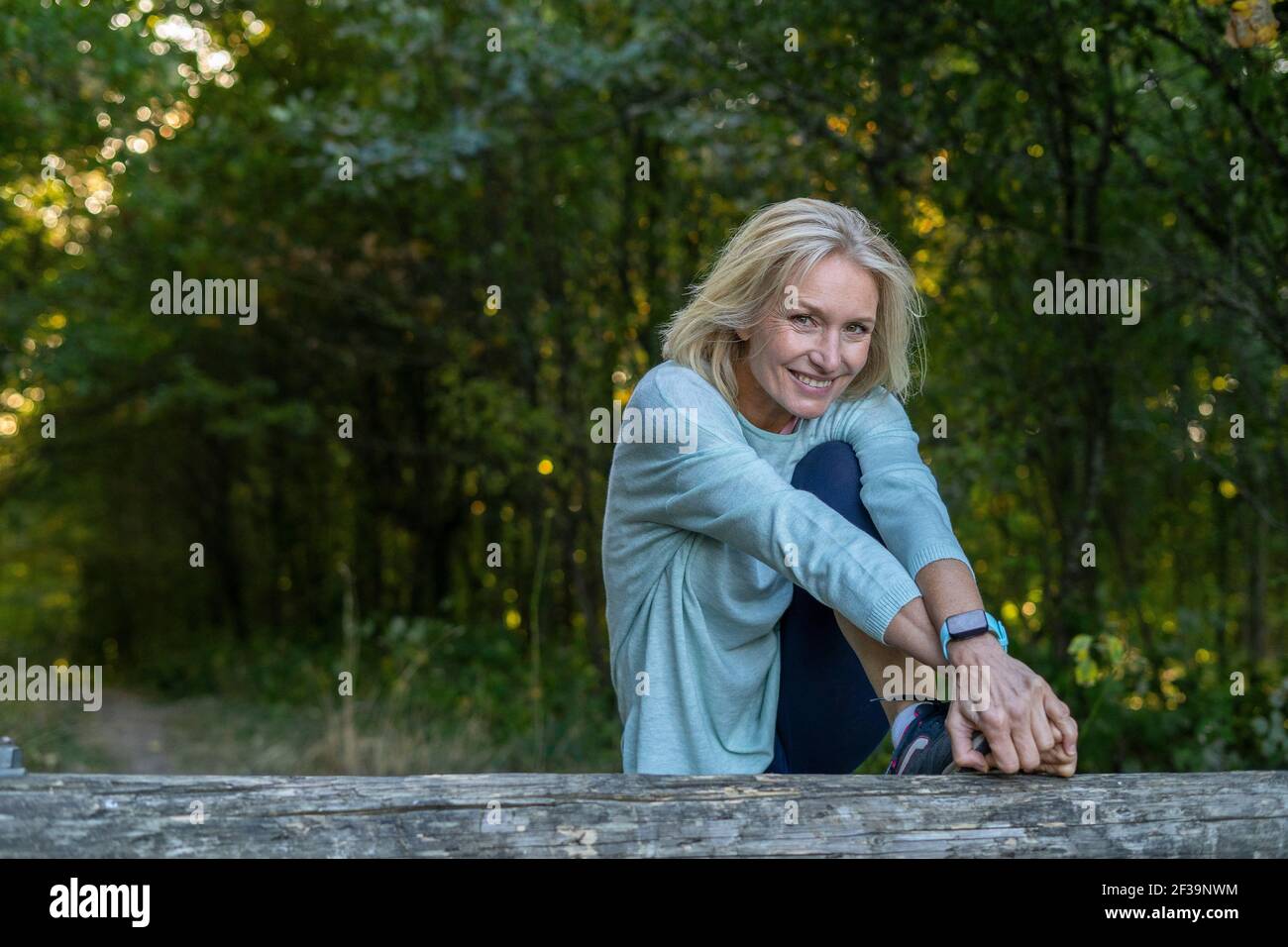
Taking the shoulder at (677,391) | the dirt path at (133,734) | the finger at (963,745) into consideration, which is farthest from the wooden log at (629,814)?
the dirt path at (133,734)

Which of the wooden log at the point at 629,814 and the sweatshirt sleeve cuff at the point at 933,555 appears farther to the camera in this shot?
the sweatshirt sleeve cuff at the point at 933,555

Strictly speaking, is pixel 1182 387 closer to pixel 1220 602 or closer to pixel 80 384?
pixel 1220 602

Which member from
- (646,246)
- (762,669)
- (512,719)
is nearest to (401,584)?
(512,719)

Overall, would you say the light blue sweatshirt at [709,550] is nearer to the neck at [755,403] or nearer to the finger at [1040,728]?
the neck at [755,403]

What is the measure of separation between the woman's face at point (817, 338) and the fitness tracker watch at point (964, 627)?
1.98 ft

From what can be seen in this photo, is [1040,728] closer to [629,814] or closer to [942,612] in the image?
[942,612]

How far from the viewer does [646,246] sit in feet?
20.7

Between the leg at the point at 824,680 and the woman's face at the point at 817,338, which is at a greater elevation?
the woman's face at the point at 817,338

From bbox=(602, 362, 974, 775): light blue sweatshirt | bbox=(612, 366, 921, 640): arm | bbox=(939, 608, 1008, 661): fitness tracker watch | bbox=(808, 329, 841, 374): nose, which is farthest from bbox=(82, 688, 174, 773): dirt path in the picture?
bbox=(939, 608, 1008, 661): fitness tracker watch

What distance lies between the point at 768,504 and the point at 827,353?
0.41m

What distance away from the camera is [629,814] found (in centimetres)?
192

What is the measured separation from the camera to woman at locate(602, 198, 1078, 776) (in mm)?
2312

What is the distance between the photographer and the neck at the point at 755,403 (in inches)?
103

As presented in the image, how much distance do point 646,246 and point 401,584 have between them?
15.5ft
